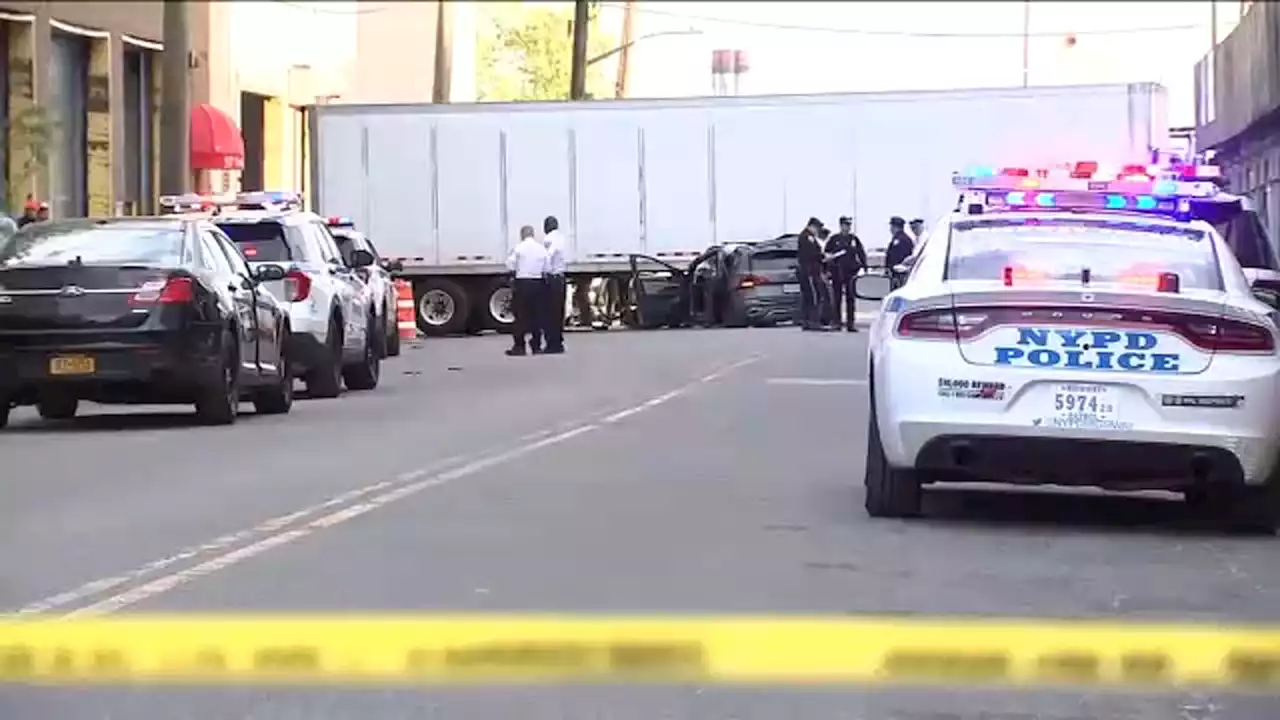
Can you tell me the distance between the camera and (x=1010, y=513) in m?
12.0

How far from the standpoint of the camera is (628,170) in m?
39.1

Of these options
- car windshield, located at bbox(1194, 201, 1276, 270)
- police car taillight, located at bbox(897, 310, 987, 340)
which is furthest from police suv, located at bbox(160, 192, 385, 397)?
police car taillight, located at bbox(897, 310, 987, 340)

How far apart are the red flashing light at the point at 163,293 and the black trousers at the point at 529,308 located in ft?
44.0

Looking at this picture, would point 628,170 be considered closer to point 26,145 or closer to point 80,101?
point 80,101

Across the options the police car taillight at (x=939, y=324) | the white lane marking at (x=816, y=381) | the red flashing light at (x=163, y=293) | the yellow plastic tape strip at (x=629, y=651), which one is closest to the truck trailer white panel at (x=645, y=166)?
the white lane marking at (x=816, y=381)

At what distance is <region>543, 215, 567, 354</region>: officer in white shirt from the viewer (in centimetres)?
3025

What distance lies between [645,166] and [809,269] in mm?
5398

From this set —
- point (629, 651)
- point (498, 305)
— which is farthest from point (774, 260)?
point (629, 651)

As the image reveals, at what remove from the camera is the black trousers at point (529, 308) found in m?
30.1

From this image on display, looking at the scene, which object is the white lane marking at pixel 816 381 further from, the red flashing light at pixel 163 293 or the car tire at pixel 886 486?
the car tire at pixel 886 486

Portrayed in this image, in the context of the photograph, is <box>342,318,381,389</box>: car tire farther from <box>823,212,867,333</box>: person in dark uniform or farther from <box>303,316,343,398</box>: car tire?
<box>823,212,867,333</box>: person in dark uniform

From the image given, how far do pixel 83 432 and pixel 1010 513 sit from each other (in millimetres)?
7867

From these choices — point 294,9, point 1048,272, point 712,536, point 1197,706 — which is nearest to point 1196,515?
point 1048,272

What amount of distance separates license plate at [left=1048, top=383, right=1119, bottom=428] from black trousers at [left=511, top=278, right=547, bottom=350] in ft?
65.0
